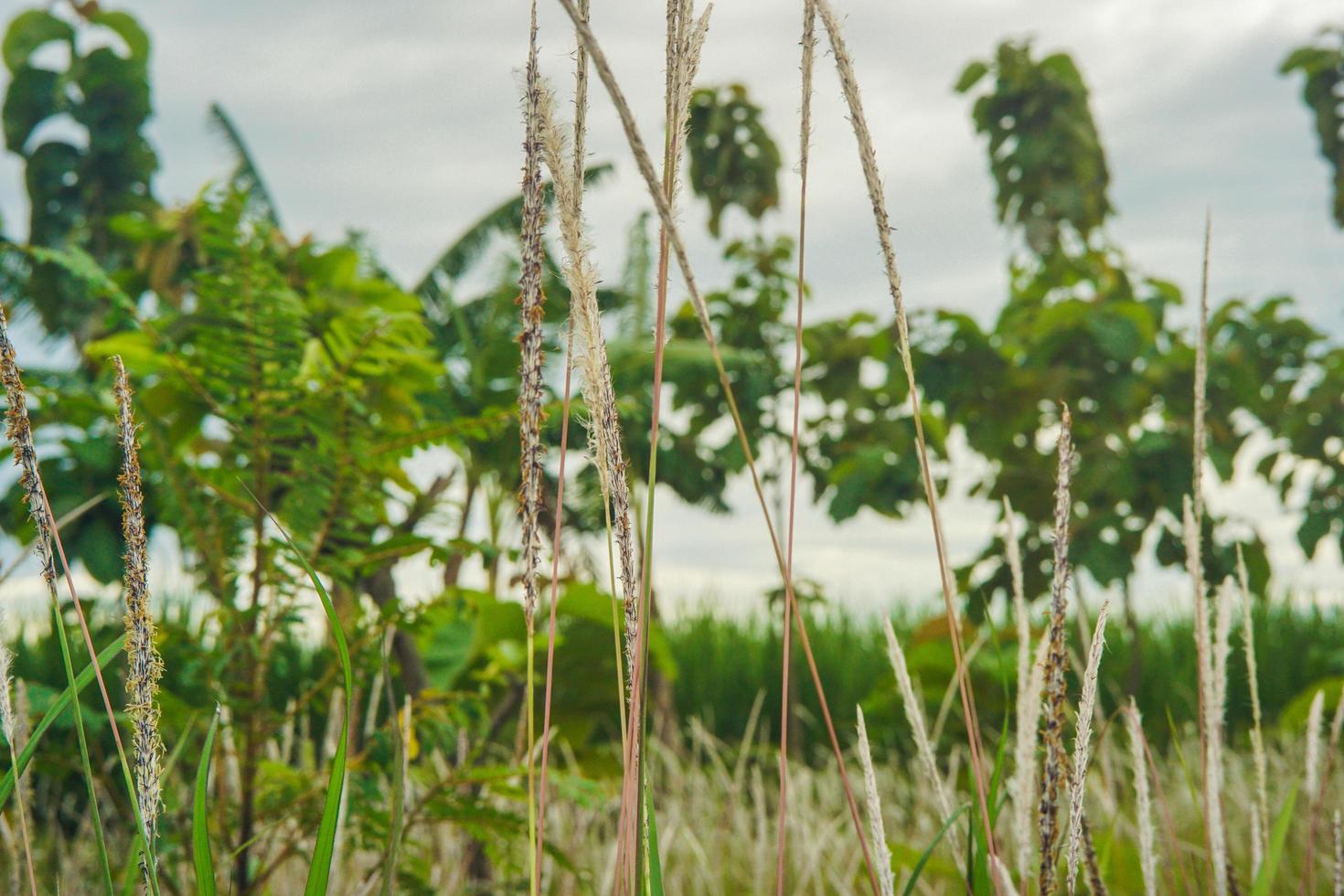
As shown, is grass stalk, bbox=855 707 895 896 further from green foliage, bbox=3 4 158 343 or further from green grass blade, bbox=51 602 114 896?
green foliage, bbox=3 4 158 343

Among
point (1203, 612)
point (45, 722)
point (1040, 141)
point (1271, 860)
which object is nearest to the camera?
point (45, 722)

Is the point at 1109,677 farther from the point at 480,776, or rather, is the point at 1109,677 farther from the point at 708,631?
the point at 480,776

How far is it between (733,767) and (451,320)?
4273 millimetres

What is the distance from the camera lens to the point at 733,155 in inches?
192

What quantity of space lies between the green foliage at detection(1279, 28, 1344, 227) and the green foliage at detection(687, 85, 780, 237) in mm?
2319

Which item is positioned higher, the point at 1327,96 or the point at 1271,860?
the point at 1327,96

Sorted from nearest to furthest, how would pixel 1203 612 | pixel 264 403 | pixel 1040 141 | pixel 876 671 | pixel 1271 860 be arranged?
1. pixel 1271 860
2. pixel 1203 612
3. pixel 264 403
4. pixel 1040 141
5. pixel 876 671

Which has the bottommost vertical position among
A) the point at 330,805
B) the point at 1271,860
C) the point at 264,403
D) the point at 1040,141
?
the point at 1271,860

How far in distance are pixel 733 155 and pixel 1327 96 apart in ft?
8.88

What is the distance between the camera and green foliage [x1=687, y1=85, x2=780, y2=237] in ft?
16.0

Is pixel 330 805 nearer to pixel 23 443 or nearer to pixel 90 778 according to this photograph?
pixel 90 778

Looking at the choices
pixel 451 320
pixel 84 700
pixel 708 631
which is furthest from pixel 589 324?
pixel 451 320

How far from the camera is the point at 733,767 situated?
509cm

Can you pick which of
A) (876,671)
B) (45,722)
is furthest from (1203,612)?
(876,671)
